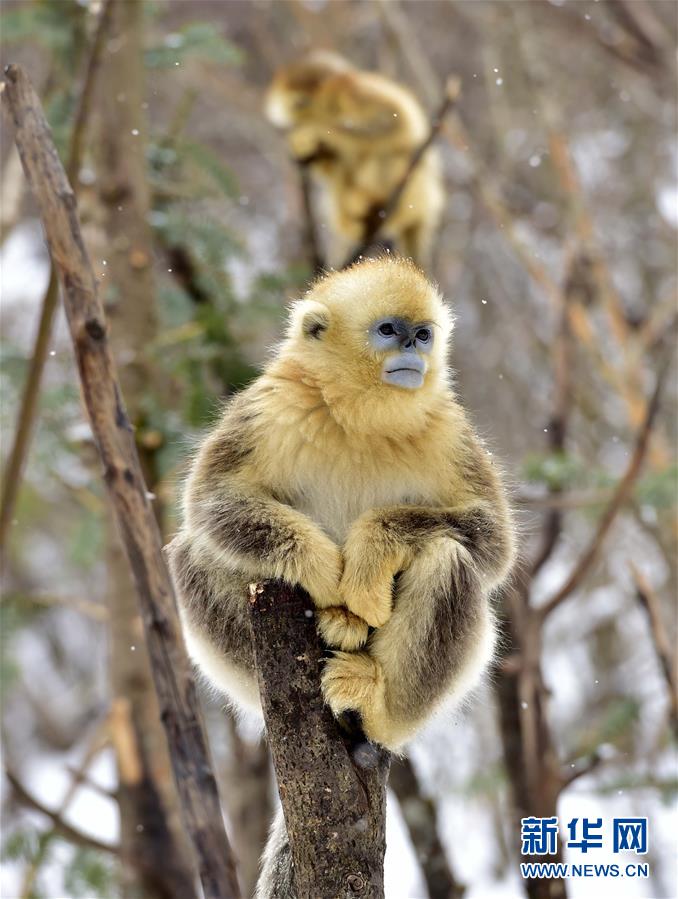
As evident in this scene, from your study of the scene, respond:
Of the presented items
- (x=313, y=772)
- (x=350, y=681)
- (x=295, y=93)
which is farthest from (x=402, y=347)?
(x=295, y=93)

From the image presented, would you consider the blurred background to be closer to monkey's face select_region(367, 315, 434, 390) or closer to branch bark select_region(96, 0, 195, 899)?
branch bark select_region(96, 0, 195, 899)

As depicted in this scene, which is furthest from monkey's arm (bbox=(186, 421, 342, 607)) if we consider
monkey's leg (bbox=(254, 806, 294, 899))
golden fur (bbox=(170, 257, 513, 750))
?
monkey's leg (bbox=(254, 806, 294, 899))

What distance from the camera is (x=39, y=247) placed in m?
8.38

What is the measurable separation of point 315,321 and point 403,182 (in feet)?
7.70

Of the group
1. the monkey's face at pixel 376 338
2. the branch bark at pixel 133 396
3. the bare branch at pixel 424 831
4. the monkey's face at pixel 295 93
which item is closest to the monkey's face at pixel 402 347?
the monkey's face at pixel 376 338

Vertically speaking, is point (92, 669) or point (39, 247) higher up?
point (39, 247)

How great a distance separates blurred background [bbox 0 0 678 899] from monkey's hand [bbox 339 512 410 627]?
24.7 inches

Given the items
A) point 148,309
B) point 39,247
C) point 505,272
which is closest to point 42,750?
point 39,247

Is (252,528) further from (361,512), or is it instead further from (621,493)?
(621,493)

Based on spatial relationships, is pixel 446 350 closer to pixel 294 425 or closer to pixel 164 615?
pixel 294 425

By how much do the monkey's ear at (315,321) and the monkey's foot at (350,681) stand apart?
0.74 meters

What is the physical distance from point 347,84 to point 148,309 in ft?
10.7

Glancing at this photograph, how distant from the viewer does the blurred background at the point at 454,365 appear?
14.3ft

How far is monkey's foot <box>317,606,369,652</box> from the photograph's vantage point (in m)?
2.40
